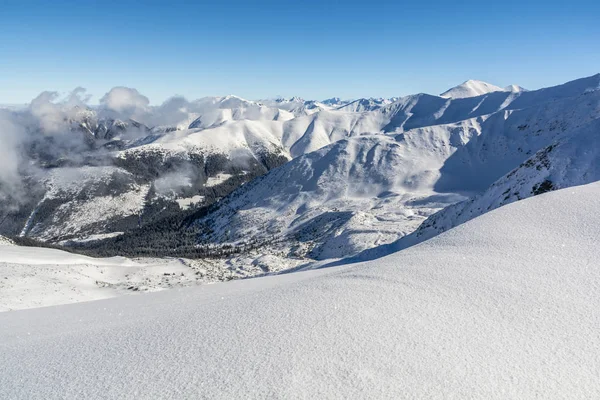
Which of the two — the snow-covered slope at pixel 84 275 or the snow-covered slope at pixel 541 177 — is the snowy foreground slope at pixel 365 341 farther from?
the snow-covered slope at pixel 541 177

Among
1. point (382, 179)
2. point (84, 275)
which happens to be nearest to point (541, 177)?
point (84, 275)

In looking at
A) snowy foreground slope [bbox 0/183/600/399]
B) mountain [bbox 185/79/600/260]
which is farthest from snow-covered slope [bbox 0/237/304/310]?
snowy foreground slope [bbox 0/183/600/399]

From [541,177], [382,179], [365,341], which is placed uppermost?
[541,177]

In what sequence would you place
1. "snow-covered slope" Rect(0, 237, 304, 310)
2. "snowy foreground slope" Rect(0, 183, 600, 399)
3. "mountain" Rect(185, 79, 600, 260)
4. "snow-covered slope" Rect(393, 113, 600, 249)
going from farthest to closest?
1. "mountain" Rect(185, 79, 600, 260)
2. "snow-covered slope" Rect(393, 113, 600, 249)
3. "snow-covered slope" Rect(0, 237, 304, 310)
4. "snowy foreground slope" Rect(0, 183, 600, 399)

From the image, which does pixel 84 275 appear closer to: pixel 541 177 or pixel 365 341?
pixel 365 341

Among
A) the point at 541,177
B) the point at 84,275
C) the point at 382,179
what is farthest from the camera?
the point at 382,179

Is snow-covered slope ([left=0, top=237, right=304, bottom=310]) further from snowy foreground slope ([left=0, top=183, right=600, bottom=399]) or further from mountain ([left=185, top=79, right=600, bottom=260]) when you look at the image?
snowy foreground slope ([left=0, top=183, right=600, bottom=399])

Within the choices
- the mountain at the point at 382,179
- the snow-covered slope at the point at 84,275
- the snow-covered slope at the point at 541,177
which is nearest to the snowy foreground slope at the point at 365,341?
the snow-covered slope at the point at 84,275

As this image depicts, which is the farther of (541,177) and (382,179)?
(382,179)

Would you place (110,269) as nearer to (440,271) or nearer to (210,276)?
(210,276)

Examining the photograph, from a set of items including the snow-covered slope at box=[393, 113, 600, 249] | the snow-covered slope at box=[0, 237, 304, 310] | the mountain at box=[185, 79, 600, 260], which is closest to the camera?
the snow-covered slope at box=[0, 237, 304, 310]
